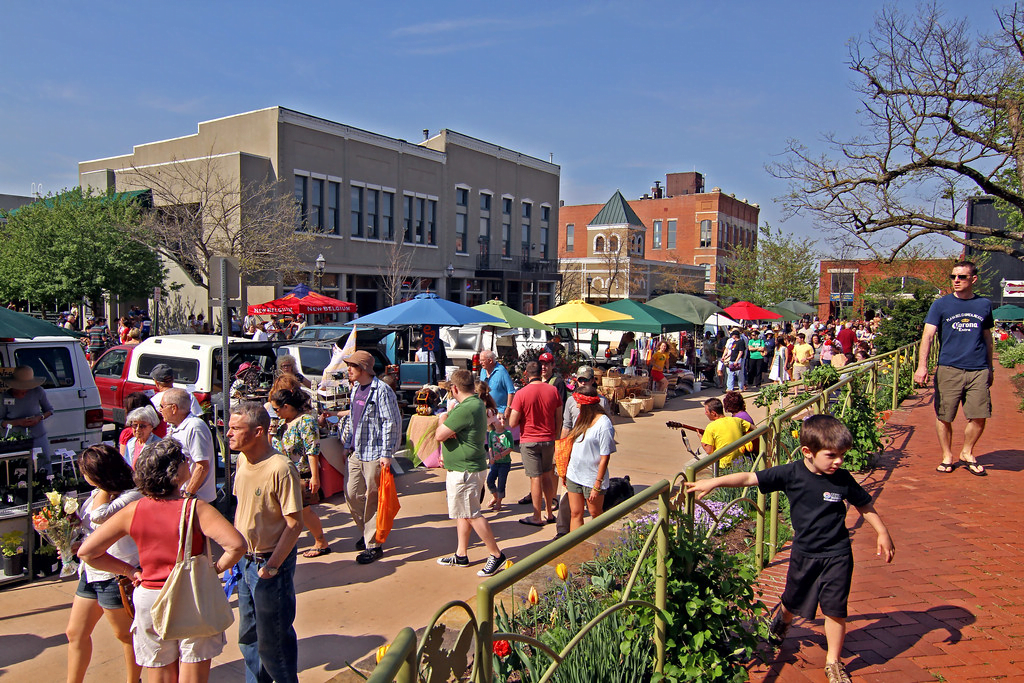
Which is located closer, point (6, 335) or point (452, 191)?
point (6, 335)

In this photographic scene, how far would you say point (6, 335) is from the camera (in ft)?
23.0

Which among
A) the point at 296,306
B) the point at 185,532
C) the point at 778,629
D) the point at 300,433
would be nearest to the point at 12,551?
the point at 300,433

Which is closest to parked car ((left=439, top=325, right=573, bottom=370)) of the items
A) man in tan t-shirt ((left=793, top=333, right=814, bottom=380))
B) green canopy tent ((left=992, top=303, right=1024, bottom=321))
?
man in tan t-shirt ((left=793, top=333, right=814, bottom=380))

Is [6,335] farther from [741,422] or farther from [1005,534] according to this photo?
[1005,534]

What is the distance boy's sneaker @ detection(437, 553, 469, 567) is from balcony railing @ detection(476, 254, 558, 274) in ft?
105

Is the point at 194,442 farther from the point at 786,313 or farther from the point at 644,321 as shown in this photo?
the point at 786,313

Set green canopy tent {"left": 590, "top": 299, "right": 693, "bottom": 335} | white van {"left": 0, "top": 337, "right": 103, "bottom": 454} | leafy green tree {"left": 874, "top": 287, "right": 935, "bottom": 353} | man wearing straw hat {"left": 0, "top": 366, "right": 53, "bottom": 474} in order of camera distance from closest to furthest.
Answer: man wearing straw hat {"left": 0, "top": 366, "right": 53, "bottom": 474} → white van {"left": 0, "top": 337, "right": 103, "bottom": 454} → green canopy tent {"left": 590, "top": 299, "right": 693, "bottom": 335} → leafy green tree {"left": 874, "top": 287, "right": 935, "bottom": 353}

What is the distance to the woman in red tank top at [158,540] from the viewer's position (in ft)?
10.9

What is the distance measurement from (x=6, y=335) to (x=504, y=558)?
18.1 ft

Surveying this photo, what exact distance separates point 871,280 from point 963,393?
46.0m

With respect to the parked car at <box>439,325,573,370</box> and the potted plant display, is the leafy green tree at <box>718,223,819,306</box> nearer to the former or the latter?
the parked car at <box>439,325,573,370</box>

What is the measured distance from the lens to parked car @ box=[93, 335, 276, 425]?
9.34 meters

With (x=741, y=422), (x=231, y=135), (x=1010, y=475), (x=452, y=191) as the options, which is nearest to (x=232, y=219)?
(x=231, y=135)

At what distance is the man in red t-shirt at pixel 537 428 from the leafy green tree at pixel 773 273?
35.9 m
